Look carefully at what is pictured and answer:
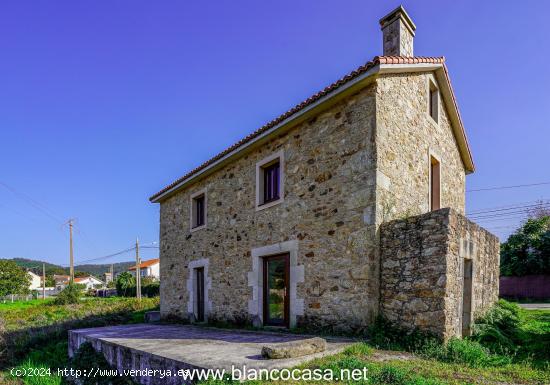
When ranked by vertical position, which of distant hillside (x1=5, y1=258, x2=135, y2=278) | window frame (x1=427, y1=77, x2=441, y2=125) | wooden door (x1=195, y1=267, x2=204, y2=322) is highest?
window frame (x1=427, y1=77, x2=441, y2=125)

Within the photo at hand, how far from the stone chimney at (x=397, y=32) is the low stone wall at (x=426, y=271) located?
4154 millimetres

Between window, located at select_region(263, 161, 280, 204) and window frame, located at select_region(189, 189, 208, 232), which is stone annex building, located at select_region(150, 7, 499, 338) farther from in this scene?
window frame, located at select_region(189, 189, 208, 232)

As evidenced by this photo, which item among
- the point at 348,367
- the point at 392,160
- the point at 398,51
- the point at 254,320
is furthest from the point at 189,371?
the point at 398,51

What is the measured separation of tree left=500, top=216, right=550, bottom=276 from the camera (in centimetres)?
2020

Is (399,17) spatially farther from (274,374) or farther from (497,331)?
(274,374)

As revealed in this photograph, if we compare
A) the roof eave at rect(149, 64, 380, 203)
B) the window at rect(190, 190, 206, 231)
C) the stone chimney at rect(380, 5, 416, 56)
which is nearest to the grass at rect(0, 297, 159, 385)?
the window at rect(190, 190, 206, 231)

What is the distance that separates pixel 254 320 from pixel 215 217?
10.4 feet

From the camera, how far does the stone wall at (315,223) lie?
21.3 ft

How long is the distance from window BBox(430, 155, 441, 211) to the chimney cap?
3018mm

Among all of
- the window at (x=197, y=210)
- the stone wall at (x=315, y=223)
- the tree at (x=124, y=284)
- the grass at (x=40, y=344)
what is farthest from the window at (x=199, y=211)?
the tree at (x=124, y=284)

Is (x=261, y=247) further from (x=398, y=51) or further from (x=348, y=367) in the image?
(x=398, y=51)

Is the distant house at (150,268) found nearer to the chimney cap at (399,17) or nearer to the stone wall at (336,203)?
the stone wall at (336,203)

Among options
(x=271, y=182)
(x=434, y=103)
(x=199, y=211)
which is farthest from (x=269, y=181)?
(x=434, y=103)

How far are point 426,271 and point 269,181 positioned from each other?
428 cm
